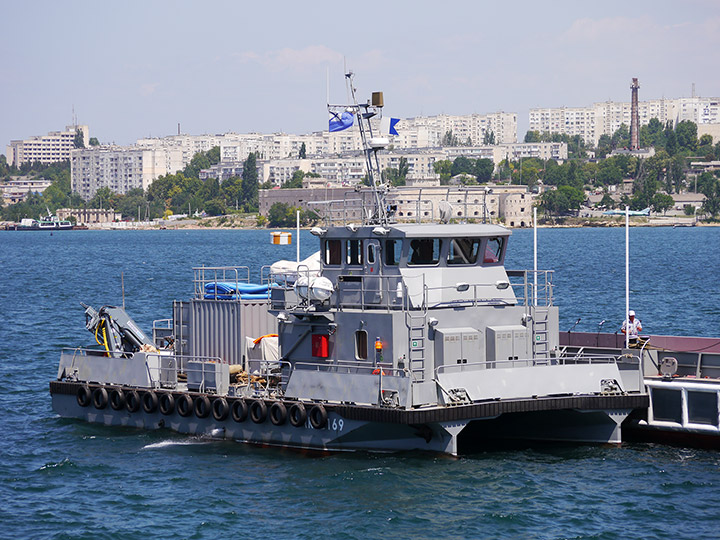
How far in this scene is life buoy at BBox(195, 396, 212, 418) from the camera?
24.0m

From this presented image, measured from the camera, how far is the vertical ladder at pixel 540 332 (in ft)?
77.1

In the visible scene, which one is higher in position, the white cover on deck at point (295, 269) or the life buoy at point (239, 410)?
the white cover on deck at point (295, 269)

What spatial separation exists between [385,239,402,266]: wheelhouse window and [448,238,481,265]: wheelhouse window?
1.16 m

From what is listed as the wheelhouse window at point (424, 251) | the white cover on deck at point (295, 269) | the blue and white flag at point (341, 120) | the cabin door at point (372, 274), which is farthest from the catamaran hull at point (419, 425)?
the blue and white flag at point (341, 120)

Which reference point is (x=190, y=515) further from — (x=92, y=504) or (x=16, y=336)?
(x=16, y=336)

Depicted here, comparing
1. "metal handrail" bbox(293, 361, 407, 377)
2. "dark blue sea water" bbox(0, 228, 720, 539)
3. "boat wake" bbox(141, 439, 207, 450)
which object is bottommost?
"dark blue sea water" bbox(0, 228, 720, 539)

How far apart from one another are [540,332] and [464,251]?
93.6 inches

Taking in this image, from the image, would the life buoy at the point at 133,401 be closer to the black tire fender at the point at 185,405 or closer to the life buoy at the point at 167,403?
the life buoy at the point at 167,403

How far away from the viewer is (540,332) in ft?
77.4

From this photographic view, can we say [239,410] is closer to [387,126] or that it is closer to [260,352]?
[260,352]

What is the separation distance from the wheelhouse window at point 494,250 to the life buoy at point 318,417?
494cm

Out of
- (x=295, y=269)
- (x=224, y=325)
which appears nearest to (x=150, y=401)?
(x=224, y=325)

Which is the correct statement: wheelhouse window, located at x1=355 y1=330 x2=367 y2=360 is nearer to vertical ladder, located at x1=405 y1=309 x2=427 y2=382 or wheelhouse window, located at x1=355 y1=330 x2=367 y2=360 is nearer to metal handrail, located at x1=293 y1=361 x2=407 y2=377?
metal handrail, located at x1=293 y1=361 x2=407 y2=377

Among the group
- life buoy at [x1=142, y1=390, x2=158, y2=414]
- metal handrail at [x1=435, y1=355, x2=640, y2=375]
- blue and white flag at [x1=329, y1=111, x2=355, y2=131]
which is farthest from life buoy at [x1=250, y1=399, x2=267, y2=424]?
blue and white flag at [x1=329, y1=111, x2=355, y2=131]
